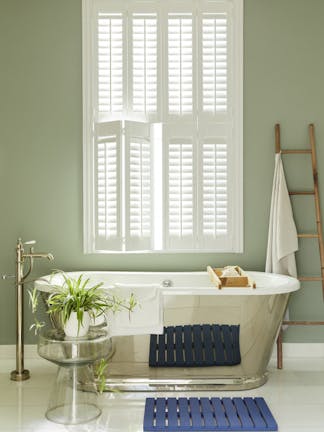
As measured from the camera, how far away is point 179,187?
192 inches

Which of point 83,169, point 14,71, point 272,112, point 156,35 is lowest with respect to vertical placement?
point 83,169

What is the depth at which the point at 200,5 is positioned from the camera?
4.86 meters

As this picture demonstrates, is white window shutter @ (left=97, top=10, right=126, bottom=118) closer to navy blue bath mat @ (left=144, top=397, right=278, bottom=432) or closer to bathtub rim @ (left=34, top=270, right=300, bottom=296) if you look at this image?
bathtub rim @ (left=34, top=270, right=300, bottom=296)

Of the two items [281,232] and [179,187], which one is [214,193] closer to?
[179,187]

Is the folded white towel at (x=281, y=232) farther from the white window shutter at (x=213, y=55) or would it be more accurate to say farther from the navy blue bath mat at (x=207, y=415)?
the navy blue bath mat at (x=207, y=415)

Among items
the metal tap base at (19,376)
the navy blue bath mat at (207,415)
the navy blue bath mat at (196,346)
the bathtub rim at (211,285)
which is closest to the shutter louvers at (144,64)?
the bathtub rim at (211,285)

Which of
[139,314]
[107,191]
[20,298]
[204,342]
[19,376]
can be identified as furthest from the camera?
[107,191]

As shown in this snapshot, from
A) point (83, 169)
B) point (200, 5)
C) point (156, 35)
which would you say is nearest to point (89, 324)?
point (83, 169)

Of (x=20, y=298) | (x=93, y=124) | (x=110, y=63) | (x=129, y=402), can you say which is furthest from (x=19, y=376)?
(x=110, y=63)

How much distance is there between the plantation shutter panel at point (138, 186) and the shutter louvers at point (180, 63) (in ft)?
1.10

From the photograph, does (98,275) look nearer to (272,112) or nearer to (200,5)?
(272,112)

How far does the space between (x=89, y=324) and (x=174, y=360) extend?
798mm

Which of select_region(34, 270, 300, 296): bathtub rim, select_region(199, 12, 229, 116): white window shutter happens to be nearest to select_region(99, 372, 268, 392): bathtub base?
select_region(34, 270, 300, 296): bathtub rim

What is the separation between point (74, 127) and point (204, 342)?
2113 mm
